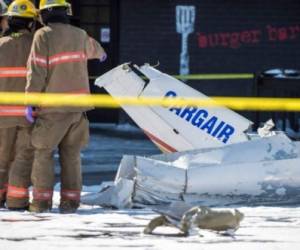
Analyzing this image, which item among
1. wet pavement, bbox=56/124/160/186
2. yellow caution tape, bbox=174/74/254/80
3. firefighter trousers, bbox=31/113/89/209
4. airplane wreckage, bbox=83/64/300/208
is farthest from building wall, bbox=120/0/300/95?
firefighter trousers, bbox=31/113/89/209

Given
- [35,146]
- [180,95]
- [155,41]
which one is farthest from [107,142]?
[35,146]

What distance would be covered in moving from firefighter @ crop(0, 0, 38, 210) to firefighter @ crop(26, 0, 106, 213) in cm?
16

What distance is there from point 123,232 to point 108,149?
6.54 meters

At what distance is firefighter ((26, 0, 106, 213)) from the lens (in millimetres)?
8273

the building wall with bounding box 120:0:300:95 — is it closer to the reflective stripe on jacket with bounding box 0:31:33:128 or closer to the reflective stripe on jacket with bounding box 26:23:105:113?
the reflective stripe on jacket with bounding box 0:31:33:128

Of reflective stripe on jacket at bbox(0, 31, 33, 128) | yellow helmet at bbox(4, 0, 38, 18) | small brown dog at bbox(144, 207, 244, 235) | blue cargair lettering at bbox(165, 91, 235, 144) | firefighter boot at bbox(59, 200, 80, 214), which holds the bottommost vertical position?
firefighter boot at bbox(59, 200, 80, 214)

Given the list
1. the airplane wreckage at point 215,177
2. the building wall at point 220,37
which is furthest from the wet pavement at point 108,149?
the airplane wreckage at point 215,177

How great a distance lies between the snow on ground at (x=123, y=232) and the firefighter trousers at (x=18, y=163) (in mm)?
189

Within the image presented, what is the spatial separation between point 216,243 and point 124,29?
9.75 metres

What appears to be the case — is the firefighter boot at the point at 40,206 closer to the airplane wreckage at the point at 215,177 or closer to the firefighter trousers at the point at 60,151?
the firefighter trousers at the point at 60,151

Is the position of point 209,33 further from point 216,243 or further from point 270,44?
point 216,243

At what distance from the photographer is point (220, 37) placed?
16.3 meters

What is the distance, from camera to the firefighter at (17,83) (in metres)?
8.63

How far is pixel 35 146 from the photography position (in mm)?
8406
